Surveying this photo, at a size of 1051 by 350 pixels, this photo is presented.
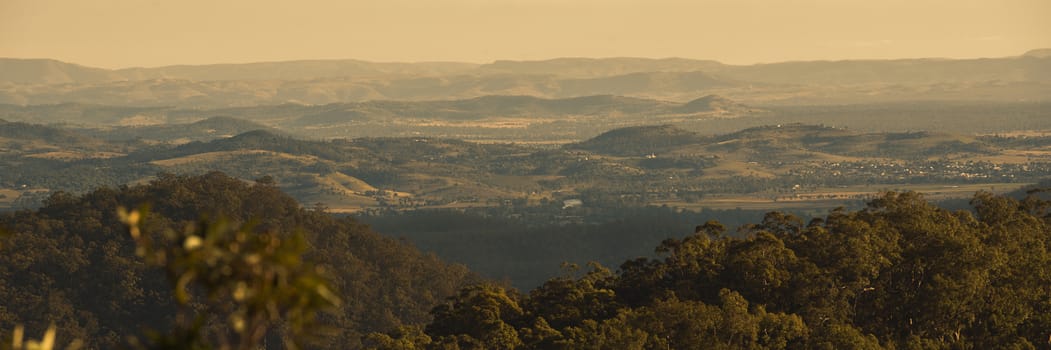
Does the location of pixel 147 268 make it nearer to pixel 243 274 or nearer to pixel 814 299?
pixel 814 299

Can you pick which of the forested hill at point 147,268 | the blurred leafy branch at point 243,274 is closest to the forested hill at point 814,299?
the blurred leafy branch at point 243,274

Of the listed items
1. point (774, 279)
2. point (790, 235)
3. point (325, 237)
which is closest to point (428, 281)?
point (325, 237)

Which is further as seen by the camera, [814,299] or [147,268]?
[147,268]

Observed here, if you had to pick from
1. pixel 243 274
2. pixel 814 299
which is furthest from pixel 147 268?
pixel 243 274

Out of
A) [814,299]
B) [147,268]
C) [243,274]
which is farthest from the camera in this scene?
[147,268]

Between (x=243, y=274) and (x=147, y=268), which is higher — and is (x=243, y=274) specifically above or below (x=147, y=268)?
above

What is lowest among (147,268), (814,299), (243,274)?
(147,268)

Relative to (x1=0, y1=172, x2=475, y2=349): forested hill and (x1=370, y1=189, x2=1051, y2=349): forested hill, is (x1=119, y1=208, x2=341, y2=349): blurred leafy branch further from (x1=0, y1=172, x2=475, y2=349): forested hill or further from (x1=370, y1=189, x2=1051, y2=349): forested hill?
(x1=0, y1=172, x2=475, y2=349): forested hill

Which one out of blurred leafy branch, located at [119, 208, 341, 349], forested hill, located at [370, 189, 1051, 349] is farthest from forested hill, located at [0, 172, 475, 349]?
blurred leafy branch, located at [119, 208, 341, 349]
